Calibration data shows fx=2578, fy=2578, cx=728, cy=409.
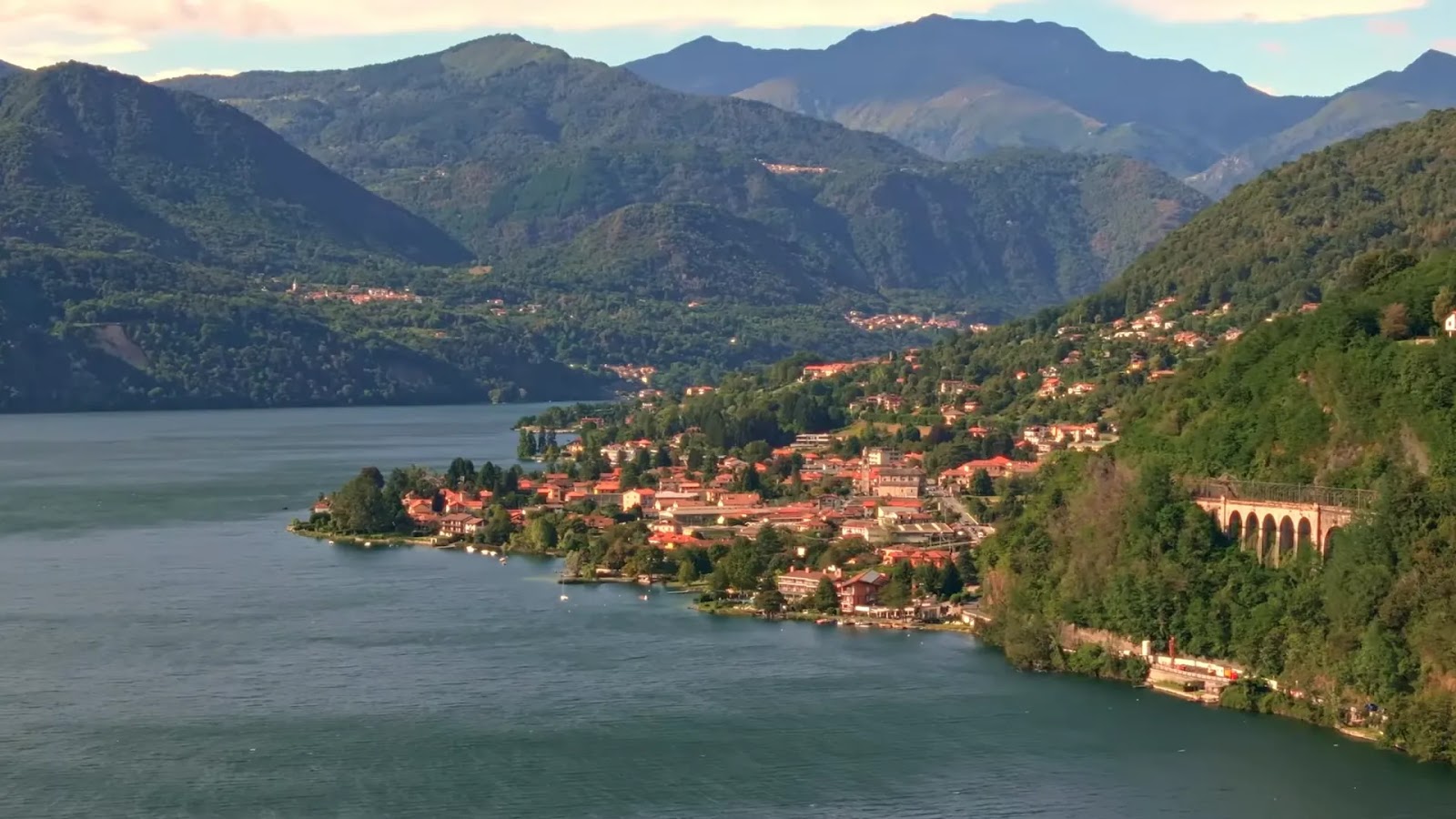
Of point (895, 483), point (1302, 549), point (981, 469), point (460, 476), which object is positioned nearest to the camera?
point (1302, 549)

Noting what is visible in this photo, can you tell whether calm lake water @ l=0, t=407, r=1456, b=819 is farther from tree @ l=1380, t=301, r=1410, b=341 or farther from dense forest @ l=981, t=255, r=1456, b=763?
tree @ l=1380, t=301, r=1410, b=341

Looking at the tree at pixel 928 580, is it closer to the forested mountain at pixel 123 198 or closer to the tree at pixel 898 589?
the tree at pixel 898 589

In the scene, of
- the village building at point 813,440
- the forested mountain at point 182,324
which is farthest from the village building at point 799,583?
the forested mountain at point 182,324

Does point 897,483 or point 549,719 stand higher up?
point 897,483

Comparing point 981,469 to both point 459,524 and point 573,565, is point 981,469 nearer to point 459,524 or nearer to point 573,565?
point 459,524

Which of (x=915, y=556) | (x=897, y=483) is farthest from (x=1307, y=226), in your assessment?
(x=915, y=556)

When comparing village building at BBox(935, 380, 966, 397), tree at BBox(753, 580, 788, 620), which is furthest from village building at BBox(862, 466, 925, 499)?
village building at BBox(935, 380, 966, 397)

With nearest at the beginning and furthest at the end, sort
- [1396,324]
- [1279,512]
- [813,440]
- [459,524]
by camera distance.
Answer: [1279,512], [1396,324], [459,524], [813,440]
